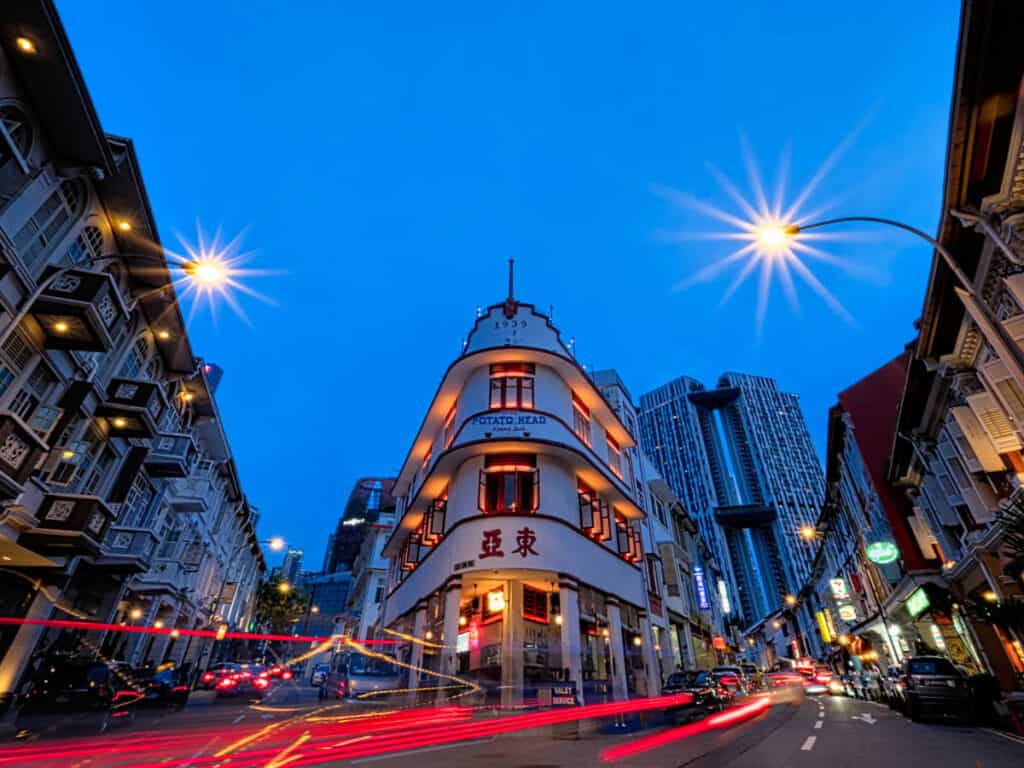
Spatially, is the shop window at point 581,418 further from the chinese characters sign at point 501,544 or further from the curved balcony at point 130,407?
the curved balcony at point 130,407

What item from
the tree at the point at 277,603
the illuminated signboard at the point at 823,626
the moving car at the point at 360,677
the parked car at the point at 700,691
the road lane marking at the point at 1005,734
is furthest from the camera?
the tree at the point at 277,603

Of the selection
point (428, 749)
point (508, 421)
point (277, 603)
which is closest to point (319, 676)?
point (508, 421)

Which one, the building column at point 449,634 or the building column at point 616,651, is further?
the building column at point 616,651

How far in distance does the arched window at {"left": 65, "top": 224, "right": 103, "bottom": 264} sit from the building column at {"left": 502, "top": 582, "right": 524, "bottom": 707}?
67.5 feet

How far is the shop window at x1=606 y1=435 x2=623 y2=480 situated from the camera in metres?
30.5

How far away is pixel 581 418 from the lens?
2836 centimetres

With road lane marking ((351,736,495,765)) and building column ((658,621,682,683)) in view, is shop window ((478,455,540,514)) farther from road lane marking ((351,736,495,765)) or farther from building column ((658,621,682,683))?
building column ((658,621,682,683))

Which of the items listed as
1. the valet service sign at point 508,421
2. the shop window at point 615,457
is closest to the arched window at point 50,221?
the valet service sign at point 508,421

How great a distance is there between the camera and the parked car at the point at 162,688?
17.9 m

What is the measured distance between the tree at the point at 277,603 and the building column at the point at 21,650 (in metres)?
46.9

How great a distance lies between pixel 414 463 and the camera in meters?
35.9

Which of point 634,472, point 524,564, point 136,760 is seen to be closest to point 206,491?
point 524,564

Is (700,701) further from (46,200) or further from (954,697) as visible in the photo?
(46,200)

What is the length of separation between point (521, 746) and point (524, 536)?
31.8 feet
